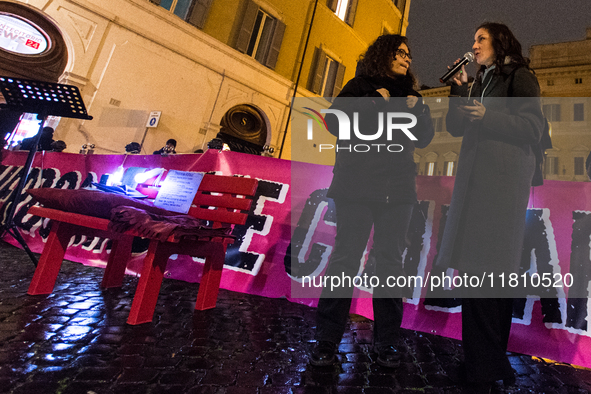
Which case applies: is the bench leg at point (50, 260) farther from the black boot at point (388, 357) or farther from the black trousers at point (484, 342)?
the black trousers at point (484, 342)

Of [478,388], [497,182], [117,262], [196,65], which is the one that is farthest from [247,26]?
[478,388]

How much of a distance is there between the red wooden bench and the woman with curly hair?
37.1 inches

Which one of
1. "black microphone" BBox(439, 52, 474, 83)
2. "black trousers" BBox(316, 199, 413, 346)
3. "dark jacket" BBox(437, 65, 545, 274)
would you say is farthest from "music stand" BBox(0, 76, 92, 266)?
"dark jacket" BBox(437, 65, 545, 274)

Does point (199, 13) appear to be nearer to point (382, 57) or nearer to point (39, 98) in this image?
point (39, 98)

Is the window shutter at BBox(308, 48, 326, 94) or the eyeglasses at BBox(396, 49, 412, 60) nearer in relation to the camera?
the eyeglasses at BBox(396, 49, 412, 60)

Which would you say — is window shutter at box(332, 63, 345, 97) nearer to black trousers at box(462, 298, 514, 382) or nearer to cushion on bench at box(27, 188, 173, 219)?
cushion on bench at box(27, 188, 173, 219)

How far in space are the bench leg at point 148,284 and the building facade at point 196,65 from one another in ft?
25.8

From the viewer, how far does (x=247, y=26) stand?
10.8 metres

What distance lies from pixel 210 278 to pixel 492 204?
1.97m

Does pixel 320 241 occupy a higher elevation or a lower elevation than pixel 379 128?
lower

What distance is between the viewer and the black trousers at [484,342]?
1418mm

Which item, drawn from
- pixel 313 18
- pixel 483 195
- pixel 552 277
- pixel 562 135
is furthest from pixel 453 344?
pixel 562 135

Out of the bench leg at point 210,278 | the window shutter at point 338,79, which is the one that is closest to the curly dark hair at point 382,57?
the bench leg at point 210,278

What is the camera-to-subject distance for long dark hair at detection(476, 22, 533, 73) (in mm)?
1665
